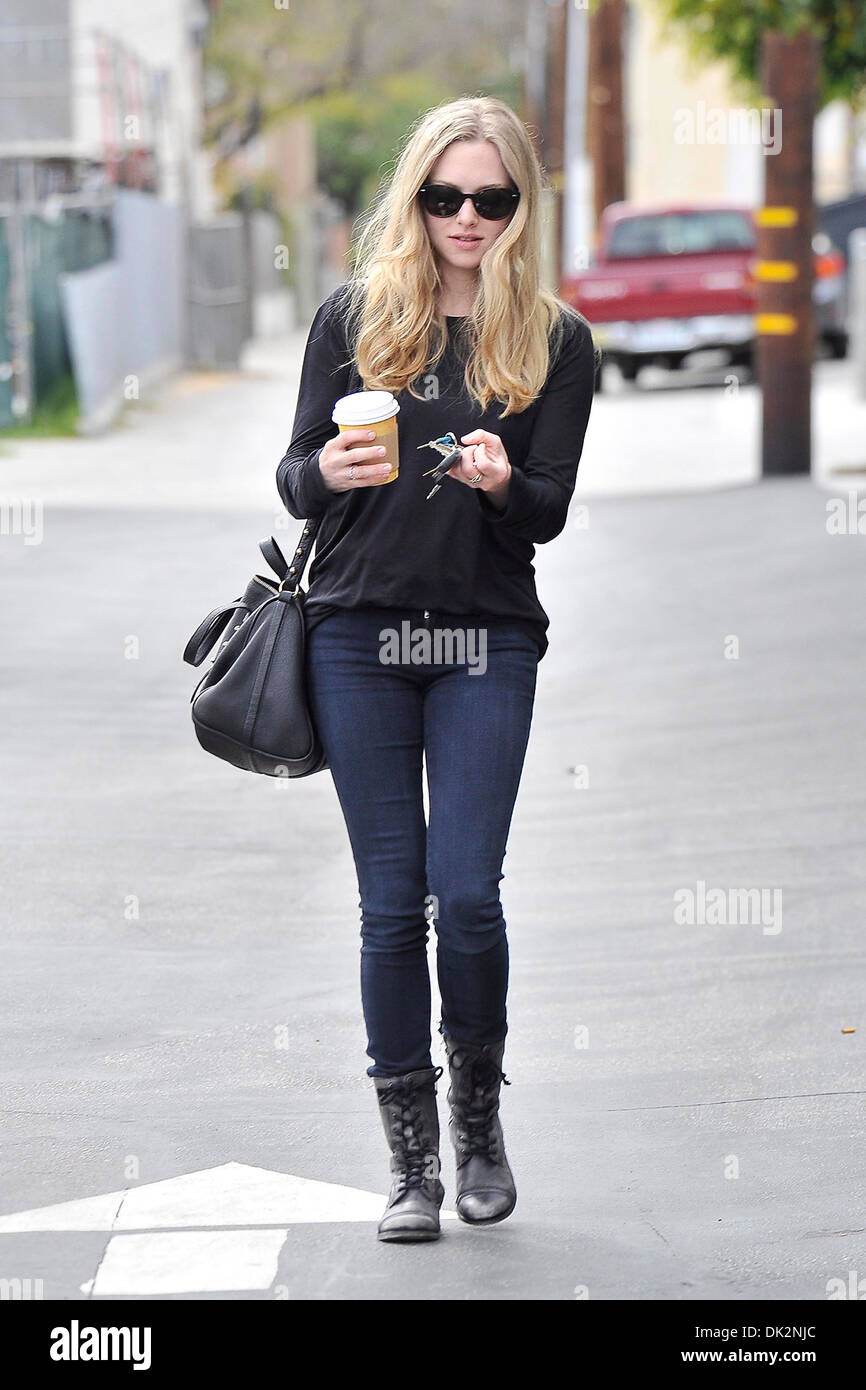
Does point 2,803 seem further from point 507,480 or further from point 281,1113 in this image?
point 507,480

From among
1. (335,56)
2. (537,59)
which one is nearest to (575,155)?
(335,56)

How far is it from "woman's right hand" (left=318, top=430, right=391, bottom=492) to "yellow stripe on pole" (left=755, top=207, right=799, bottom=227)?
11.7 metres

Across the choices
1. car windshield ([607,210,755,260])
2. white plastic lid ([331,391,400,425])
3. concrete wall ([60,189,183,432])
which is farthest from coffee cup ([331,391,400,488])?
car windshield ([607,210,755,260])

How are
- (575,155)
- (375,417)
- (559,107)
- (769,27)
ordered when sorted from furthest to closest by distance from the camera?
(559,107), (575,155), (769,27), (375,417)

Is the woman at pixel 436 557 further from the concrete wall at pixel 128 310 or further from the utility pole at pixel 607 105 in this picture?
the utility pole at pixel 607 105

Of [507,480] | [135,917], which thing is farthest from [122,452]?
[507,480]

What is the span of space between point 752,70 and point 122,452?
5.95 m

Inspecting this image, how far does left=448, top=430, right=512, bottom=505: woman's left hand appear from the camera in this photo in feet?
11.8

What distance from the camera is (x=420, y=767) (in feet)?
12.7

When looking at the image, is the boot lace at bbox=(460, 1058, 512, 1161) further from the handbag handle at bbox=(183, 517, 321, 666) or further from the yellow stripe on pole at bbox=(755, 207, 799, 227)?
the yellow stripe on pole at bbox=(755, 207, 799, 227)

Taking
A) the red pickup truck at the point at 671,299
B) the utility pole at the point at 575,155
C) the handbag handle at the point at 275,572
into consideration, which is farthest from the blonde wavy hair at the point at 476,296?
the utility pole at the point at 575,155

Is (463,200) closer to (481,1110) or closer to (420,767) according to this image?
(420,767)

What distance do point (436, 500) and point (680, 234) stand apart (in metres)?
21.4

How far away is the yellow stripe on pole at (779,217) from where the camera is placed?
1474 centimetres
